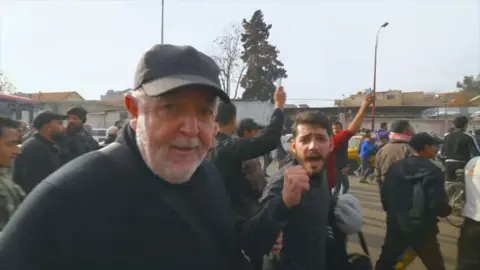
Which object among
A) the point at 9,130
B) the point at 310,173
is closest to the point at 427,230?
the point at 310,173

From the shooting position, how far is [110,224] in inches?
53.5

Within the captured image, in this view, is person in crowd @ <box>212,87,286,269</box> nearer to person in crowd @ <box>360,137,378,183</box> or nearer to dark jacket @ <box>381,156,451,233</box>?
dark jacket @ <box>381,156,451,233</box>

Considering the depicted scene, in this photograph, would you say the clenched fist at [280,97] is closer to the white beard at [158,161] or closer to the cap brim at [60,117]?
the white beard at [158,161]

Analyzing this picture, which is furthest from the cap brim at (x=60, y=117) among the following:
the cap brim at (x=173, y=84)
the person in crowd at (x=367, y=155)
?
the person in crowd at (x=367, y=155)

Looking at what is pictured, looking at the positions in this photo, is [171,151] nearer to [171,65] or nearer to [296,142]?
[171,65]

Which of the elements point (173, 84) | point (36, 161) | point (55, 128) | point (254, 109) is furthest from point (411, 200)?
point (254, 109)

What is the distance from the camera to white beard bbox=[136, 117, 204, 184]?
147 cm

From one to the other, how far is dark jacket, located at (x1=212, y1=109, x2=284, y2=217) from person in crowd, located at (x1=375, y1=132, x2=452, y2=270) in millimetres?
1556

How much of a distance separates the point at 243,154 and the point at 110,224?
2397 mm

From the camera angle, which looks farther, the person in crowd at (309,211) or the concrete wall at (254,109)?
the concrete wall at (254,109)

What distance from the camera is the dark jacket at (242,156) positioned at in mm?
3701

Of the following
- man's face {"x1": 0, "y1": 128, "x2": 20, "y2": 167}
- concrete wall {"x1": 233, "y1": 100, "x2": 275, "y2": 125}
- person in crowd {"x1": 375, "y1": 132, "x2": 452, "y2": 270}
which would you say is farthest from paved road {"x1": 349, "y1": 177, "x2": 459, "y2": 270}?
concrete wall {"x1": 233, "y1": 100, "x2": 275, "y2": 125}

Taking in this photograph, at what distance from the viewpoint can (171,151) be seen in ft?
4.82

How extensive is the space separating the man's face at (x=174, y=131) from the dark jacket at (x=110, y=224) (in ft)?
0.18
